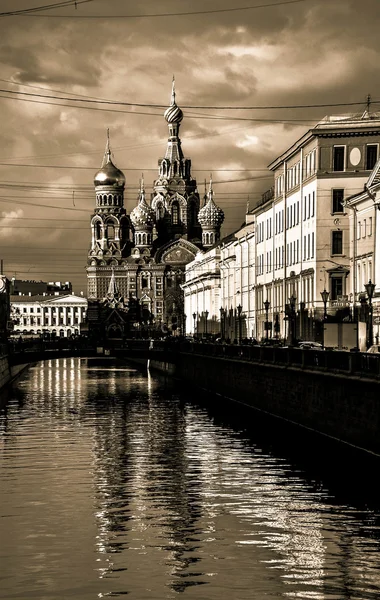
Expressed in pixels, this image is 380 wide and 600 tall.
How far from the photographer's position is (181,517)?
28.7m

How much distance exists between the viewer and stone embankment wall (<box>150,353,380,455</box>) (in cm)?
3588

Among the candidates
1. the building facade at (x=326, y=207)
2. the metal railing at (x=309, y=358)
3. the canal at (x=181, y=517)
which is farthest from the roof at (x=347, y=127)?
the canal at (x=181, y=517)

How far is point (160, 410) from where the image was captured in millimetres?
62562

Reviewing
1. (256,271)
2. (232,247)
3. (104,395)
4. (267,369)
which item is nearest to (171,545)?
(267,369)

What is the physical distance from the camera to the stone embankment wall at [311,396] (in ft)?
118

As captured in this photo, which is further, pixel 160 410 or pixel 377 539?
pixel 160 410

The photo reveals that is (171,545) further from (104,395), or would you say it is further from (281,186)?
(281,186)

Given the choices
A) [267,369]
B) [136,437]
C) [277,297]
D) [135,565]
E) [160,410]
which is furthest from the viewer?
[277,297]

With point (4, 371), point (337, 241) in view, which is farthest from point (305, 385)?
point (337, 241)

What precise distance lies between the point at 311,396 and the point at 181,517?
16.4 m

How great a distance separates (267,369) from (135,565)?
100 ft

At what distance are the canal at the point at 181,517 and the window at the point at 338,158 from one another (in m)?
40.0

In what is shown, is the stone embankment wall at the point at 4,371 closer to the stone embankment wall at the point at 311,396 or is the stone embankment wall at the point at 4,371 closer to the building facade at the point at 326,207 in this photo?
the stone embankment wall at the point at 311,396

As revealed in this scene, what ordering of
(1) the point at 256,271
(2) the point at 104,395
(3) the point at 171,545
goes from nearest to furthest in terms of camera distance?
1. (3) the point at 171,545
2. (2) the point at 104,395
3. (1) the point at 256,271
